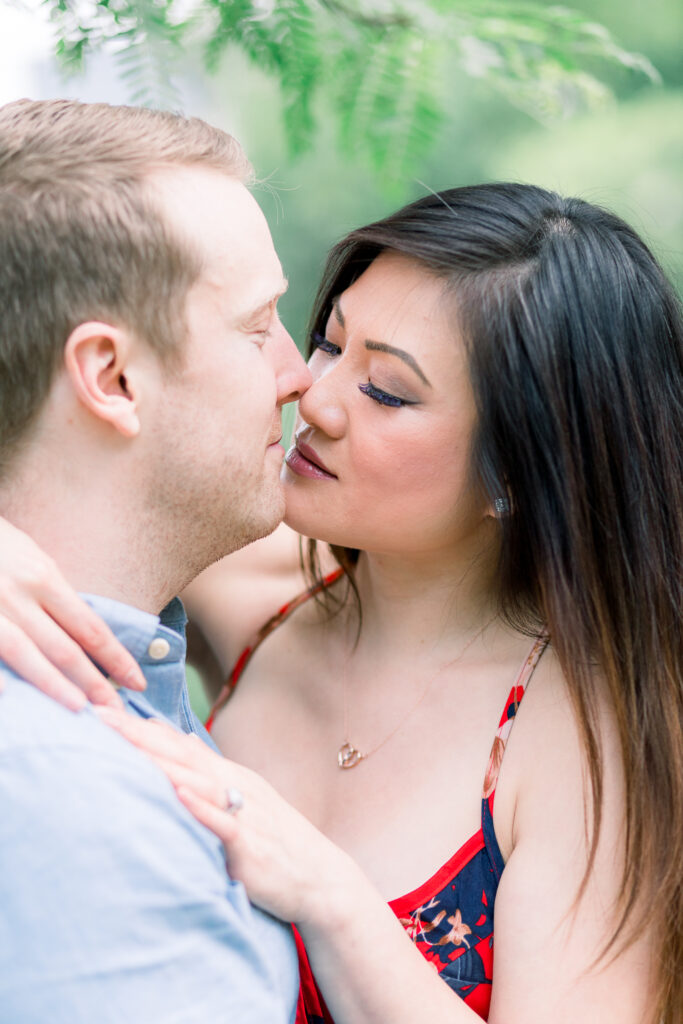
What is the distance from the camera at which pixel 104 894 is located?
1.25 m

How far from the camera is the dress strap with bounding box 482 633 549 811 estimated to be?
1.94 meters

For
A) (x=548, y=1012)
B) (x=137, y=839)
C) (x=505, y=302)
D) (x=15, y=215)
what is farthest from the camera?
(x=505, y=302)

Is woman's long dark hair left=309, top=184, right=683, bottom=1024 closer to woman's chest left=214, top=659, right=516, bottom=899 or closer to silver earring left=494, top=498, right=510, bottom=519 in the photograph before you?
silver earring left=494, top=498, right=510, bottom=519

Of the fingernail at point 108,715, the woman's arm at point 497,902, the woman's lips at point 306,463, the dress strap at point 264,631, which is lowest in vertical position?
the dress strap at point 264,631

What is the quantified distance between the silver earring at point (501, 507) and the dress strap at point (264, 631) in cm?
55

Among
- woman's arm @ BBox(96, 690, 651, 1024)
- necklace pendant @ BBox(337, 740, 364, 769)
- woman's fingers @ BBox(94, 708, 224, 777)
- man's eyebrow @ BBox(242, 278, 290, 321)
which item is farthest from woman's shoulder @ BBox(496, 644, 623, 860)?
man's eyebrow @ BBox(242, 278, 290, 321)

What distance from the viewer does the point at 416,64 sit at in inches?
81.0

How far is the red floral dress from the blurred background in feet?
4.43

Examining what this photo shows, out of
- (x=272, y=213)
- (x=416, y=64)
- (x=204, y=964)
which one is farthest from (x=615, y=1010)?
(x=272, y=213)

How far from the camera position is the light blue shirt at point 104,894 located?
124 centimetres

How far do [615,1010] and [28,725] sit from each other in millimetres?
1106

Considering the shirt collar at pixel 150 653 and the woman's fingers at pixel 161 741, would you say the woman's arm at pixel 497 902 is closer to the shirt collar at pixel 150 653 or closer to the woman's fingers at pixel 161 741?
the woman's fingers at pixel 161 741

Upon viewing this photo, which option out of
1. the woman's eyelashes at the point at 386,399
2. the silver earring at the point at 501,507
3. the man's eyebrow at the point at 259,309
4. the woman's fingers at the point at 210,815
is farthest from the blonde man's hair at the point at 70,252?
the silver earring at the point at 501,507

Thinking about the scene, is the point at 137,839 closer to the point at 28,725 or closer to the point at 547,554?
the point at 28,725
